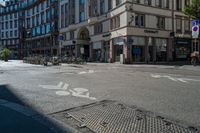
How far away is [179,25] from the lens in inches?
1615

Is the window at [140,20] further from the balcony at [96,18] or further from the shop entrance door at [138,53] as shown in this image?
the balcony at [96,18]

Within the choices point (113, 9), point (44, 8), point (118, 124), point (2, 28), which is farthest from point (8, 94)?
point (2, 28)

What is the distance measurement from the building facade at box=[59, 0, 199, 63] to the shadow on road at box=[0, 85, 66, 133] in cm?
2860

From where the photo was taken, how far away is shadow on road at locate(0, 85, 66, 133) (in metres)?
4.72

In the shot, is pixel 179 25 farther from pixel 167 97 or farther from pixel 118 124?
pixel 118 124

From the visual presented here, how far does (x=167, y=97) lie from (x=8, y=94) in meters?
5.13

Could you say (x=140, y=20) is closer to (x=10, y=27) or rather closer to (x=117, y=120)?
(x=117, y=120)

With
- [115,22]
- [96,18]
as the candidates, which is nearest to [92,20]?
[96,18]

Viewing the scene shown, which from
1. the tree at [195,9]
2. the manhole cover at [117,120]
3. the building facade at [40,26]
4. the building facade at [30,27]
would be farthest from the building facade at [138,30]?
the manhole cover at [117,120]

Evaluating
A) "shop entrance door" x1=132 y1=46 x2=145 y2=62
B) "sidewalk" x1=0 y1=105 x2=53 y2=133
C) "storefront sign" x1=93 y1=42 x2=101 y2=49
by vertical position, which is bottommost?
"sidewalk" x1=0 y1=105 x2=53 y2=133

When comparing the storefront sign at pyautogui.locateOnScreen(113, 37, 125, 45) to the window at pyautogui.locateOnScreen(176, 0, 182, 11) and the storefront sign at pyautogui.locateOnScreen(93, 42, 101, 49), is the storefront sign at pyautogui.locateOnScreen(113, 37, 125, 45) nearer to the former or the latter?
the storefront sign at pyautogui.locateOnScreen(93, 42, 101, 49)

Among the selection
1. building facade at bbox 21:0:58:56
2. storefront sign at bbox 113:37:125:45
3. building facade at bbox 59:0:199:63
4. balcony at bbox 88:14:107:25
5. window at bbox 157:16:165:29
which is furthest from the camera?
building facade at bbox 21:0:58:56

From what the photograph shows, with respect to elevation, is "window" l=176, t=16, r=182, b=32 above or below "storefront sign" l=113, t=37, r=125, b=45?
above

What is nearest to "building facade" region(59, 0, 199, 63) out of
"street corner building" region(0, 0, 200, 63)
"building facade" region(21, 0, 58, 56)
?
"street corner building" region(0, 0, 200, 63)
